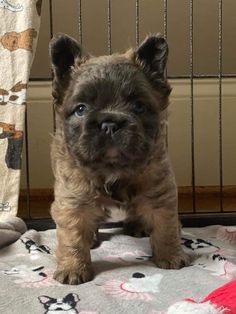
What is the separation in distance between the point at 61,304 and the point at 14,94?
90cm

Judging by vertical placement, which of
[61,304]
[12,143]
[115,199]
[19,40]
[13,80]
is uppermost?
[19,40]

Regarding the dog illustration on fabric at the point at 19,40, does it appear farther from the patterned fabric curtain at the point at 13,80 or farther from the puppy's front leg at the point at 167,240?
the puppy's front leg at the point at 167,240

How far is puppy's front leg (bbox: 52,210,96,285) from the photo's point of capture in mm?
1572

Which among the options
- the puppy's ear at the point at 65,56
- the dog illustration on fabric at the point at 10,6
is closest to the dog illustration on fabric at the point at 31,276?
the puppy's ear at the point at 65,56

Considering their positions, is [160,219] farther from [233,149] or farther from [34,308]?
[233,149]

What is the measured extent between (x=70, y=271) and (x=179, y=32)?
1670 mm

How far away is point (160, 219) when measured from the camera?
1.68 m

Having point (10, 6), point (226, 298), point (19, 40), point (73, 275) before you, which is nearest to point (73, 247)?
point (73, 275)

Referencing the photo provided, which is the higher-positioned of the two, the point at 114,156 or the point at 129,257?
the point at 114,156

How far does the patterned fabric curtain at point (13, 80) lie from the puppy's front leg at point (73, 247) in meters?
0.47

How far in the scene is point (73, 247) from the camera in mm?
1601

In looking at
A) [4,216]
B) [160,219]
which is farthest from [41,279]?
[4,216]

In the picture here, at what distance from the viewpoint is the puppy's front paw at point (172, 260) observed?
65.3 inches

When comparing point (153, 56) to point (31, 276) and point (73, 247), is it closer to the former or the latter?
point (73, 247)
